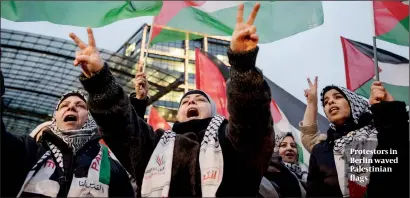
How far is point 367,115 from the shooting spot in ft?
9.48

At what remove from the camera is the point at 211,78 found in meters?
6.42

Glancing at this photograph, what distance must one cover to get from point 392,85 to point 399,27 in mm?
615

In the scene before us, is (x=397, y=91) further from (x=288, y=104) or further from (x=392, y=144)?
(x=392, y=144)

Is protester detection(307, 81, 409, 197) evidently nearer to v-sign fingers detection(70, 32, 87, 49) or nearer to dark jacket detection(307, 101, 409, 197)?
dark jacket detection(307, 101, 409, 197)

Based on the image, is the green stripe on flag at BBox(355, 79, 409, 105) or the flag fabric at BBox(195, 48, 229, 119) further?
the flag fabric at BBox(195, 48, 229, 119)

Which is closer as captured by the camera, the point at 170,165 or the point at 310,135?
the point at 170,165

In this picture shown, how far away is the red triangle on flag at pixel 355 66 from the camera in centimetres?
494

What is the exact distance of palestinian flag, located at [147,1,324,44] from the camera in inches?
173

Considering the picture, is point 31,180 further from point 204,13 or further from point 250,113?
point 204,13

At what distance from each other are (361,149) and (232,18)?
234 centimetres

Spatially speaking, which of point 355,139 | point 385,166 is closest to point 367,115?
point 355,139

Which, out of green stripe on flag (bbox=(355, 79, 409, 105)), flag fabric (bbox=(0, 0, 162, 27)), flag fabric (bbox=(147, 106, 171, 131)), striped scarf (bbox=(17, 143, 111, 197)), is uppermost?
flag fabric (bbox=(0, 0, 162, 27))

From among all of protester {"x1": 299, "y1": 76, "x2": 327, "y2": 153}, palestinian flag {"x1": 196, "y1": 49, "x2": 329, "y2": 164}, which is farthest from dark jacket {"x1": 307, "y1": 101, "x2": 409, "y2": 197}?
palestinian flag {"x1": 196, "y1": 49, "x2": 329, "y2": 164}

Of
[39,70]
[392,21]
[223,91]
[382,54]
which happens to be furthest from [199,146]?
[39,70]
